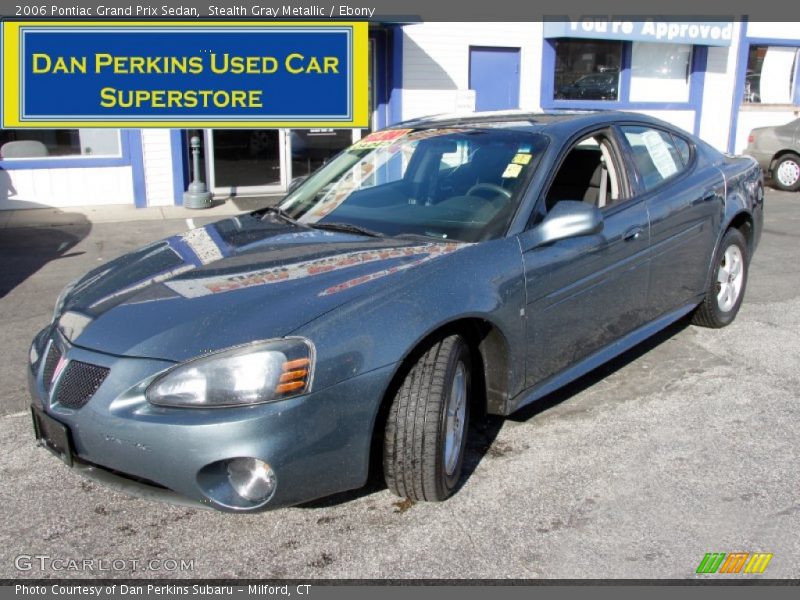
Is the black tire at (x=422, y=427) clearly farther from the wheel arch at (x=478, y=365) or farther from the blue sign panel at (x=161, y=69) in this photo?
the blue sign panel at (x=161, y=69)

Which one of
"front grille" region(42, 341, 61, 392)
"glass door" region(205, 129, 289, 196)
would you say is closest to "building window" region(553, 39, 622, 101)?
"glass door" region(205, 129, 289, 196)

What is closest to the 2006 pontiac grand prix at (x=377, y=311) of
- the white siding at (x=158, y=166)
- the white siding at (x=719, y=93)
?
the white siding at (x=158, y=166)

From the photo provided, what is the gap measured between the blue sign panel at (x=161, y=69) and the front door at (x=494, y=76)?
95.0 inches

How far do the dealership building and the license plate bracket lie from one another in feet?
29.3

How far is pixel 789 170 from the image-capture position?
43.5ft

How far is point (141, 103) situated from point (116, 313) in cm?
892

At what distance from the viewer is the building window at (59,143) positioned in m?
11.0

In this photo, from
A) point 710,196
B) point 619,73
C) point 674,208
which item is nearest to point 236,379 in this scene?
point 674,208

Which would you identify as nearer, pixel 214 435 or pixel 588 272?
pixel 214 435

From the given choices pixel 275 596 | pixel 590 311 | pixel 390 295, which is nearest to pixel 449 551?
pixel 275 596

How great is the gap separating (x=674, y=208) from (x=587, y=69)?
10.4 meters

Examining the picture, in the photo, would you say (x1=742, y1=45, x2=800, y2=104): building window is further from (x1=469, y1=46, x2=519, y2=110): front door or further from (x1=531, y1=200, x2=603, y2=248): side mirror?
(x1=531, y1=200, x2=603, y2=248): side mirror

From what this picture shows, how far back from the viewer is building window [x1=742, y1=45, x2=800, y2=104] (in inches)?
631

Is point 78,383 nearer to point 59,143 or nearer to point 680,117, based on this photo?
point 59,143
